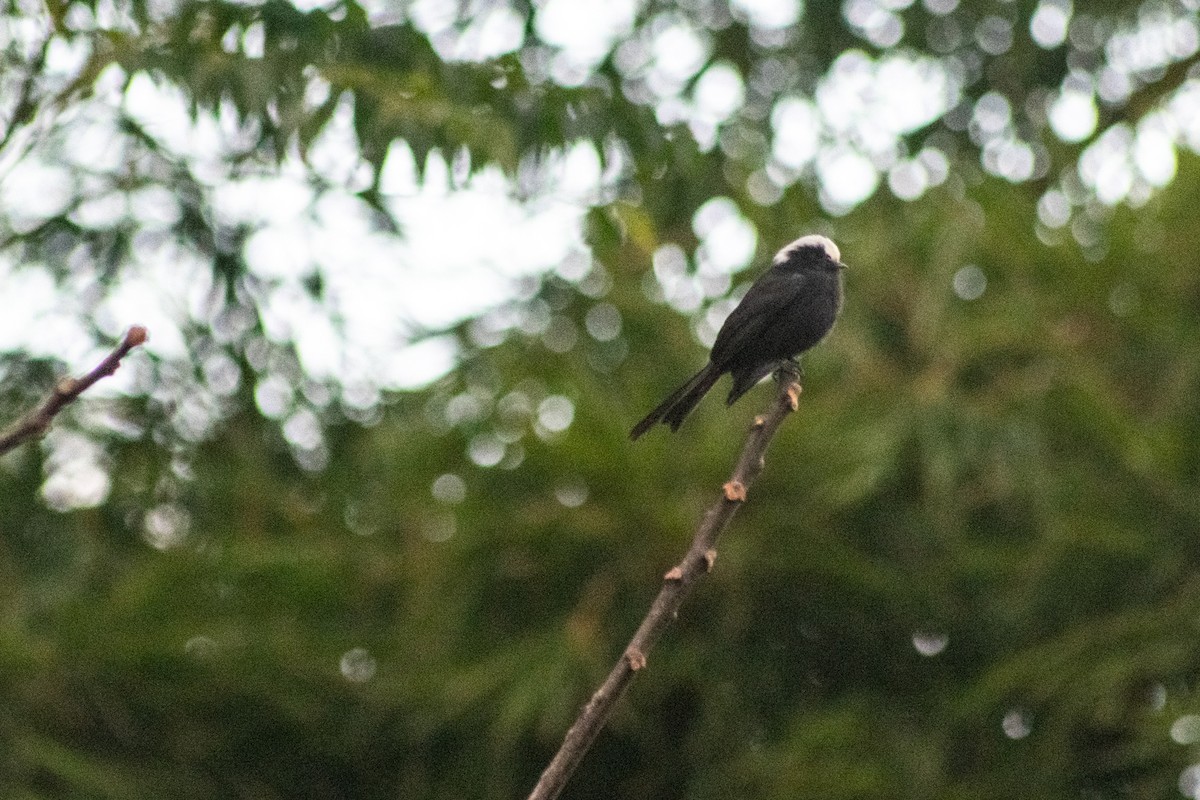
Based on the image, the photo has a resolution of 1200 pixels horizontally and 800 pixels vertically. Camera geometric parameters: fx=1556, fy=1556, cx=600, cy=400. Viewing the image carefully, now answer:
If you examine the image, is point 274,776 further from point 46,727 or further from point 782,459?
point 782,459

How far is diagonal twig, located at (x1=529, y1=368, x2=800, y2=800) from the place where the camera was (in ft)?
5.19

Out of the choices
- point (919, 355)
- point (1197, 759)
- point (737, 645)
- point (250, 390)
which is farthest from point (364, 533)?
point (1197, 759)

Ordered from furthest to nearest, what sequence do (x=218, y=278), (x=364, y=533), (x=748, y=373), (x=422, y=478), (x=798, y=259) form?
(x=364, y=533) < (x=422, y=478) < (x=218, y=278) < (x=798, y=259) < (x=748, y=373)

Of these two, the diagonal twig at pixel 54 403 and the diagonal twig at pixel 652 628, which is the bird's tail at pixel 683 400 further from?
the diagonal twig at pixel 54 403

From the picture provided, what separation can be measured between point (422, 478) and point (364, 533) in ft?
1.60

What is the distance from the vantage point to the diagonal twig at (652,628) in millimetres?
1582

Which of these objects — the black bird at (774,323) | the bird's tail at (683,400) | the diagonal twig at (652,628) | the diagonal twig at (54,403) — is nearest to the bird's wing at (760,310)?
the black bird at (774,323)

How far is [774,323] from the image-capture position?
318 centimetres

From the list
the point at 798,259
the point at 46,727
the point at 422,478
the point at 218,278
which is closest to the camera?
the point at 798,259

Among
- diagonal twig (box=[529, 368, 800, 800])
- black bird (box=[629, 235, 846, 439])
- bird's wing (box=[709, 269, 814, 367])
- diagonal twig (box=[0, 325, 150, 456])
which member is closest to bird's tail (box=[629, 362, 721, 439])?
black bird (box=[629, 235, 846, 439])

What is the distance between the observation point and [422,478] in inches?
182

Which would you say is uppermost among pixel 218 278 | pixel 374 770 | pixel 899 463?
pixel 218 278

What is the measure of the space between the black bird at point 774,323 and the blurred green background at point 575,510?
0.31m

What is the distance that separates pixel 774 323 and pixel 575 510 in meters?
1.12
